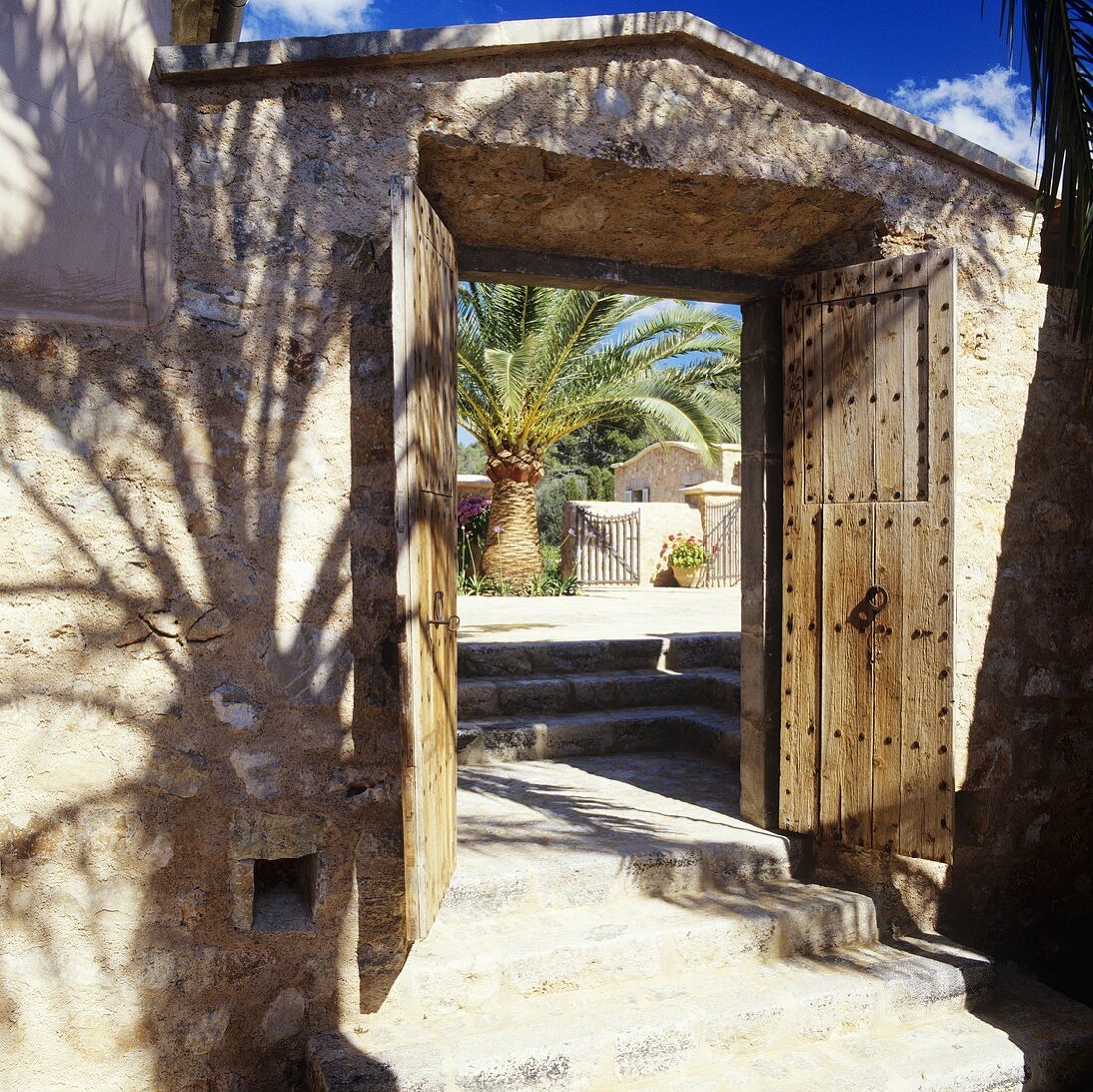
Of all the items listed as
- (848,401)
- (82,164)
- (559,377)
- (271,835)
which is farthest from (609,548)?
(82,164)

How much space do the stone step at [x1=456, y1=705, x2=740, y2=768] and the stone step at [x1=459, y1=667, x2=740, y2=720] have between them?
66 millimetres

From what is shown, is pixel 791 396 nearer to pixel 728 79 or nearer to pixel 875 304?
pixel 875 304

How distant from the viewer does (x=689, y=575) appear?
14930mm

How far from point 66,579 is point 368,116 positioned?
70.8 inches

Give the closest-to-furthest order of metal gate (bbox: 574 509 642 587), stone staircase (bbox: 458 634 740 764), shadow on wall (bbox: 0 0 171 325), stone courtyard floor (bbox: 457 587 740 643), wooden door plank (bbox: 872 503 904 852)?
shadow on wall (bbox: 0 0 171 325), wooden door plank (bbox: 872 503 904 852), stone staircase (bbox: 458 634 740 764), stone courtyard floor (bbox: 457 587 740 643), metal gate (bbox: 574 509 642 587)

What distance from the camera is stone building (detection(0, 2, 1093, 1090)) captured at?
2.84 m

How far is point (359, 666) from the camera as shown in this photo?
308 centimetres

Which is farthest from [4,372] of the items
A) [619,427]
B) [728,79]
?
[619,427]

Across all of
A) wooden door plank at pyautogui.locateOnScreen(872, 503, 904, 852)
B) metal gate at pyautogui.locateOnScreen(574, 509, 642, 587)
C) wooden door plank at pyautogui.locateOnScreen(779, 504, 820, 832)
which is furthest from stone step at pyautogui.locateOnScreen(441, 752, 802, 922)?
metal gate at pyautogui.locateOnScreen(574, 509, 642, 587)

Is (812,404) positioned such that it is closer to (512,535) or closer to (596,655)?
(596,655)

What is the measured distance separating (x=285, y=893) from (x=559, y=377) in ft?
29.8

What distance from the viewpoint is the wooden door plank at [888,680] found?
361 centimetres

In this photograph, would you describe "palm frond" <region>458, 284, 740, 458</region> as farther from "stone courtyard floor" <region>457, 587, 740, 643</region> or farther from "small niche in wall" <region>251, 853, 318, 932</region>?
"small niche in wall" <region>251, 853, 318, 932</region>

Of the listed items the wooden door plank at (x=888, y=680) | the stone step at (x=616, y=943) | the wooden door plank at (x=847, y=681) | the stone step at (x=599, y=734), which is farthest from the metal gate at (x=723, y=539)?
the stone step at (x=616, y=943)
